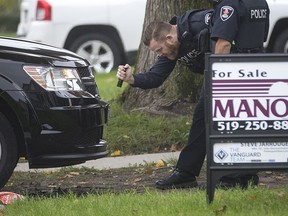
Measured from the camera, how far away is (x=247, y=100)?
6.35 meters

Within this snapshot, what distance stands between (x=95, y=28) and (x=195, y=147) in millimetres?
10127

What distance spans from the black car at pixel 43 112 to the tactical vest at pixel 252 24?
52.9 inches

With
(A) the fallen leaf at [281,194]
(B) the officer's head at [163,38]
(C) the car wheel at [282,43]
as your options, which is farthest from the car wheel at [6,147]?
(C) the car wheel at [282,43]

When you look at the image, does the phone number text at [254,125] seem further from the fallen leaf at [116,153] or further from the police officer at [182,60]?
the fallen leaf at [116,153]

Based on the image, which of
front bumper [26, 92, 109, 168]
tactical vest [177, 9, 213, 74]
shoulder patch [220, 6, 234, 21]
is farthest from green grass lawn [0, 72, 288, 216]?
shoulder patch [220, 6, 234, 21]

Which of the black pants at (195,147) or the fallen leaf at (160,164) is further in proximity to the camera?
the fallen leaf at (160,164)

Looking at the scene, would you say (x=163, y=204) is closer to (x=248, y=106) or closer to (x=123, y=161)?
(x=248, y=106)

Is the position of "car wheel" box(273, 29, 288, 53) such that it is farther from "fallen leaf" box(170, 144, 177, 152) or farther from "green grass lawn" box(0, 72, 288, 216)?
"green grass lawn" box(0, 72, 288, 216)

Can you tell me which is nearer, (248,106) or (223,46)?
(248,106)

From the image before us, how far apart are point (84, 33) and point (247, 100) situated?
38.3 feet

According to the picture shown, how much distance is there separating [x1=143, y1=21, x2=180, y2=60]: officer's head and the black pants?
446 mm

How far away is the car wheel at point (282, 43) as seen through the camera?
662 inches

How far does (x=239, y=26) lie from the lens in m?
7.43

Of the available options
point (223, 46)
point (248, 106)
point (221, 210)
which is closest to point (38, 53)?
point (223, 46)
